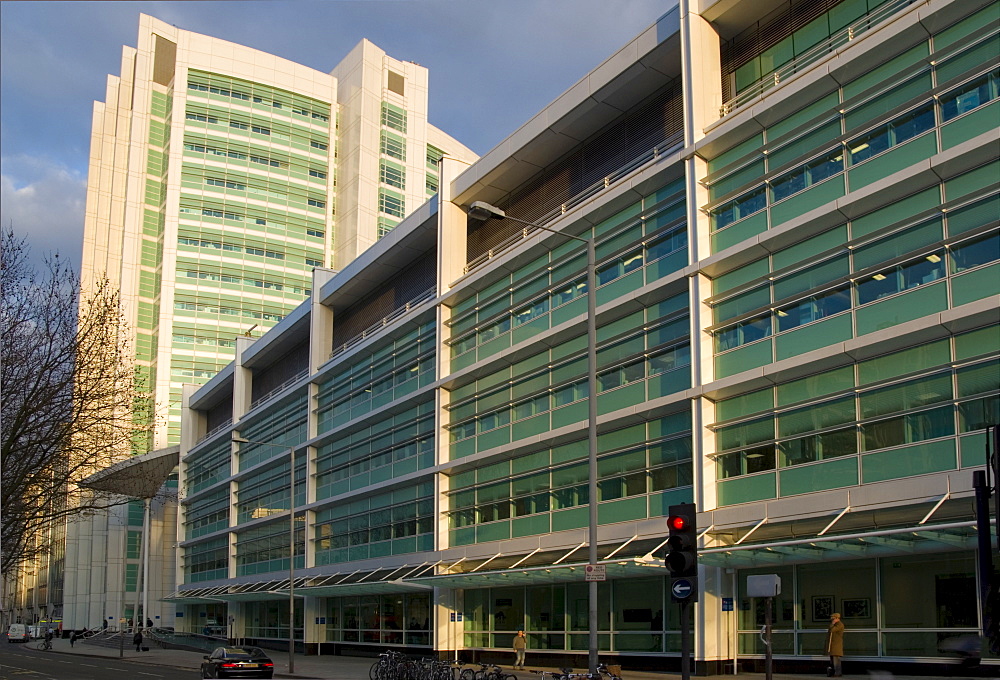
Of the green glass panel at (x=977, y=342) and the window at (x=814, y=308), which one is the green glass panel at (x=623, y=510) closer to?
the window at (x=814, y=308)

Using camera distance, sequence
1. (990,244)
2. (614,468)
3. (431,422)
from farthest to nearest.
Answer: (431,422)
(614,468)
(990,244)

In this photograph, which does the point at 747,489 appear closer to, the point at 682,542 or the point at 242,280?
the point at 682,542

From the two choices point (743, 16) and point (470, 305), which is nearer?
point (743, 16)

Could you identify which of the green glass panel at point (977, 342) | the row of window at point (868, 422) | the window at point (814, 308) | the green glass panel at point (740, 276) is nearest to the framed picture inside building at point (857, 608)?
the row of window at point (868, 422)

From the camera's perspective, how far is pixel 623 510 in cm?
3177

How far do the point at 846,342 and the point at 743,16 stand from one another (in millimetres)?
10860

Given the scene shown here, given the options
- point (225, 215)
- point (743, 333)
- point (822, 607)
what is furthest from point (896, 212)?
point (225, 215)

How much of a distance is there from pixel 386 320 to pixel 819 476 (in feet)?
91.4

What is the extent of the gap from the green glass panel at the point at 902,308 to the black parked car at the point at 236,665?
2157cm

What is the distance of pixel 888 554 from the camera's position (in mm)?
23453

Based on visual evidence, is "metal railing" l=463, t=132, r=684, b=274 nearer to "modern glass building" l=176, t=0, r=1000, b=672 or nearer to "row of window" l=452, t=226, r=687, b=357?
"modern glass building" l=176, t=0, r=1000, b=672

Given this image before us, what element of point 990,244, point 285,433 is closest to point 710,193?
point 990,244

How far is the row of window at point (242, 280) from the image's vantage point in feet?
337

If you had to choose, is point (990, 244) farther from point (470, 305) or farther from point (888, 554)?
point (470, 305)
